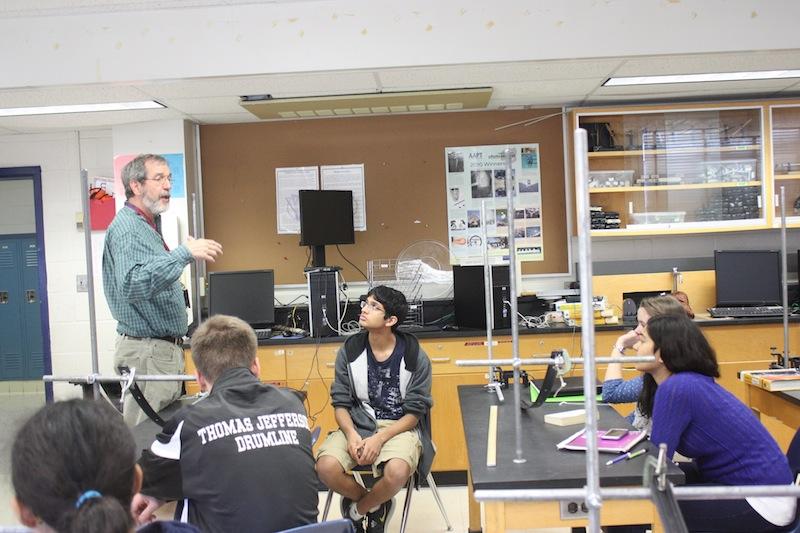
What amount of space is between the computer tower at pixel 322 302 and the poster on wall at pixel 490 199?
0.99 metres

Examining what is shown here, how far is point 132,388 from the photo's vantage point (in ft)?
6.53

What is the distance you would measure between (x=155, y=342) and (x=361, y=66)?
71.6 inches

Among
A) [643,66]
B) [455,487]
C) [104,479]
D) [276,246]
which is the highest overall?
[643,66]

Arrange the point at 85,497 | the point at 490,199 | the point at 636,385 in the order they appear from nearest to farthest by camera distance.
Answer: the point at 85,497 < the point at 636,385 < the point at 490,199

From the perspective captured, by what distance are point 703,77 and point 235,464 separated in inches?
143

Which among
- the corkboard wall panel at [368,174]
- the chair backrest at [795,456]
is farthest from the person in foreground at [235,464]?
the corkboard wall panel at [368,174]

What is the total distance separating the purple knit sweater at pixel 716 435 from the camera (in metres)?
2.00

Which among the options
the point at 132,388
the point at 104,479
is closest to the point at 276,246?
the point at 132,388

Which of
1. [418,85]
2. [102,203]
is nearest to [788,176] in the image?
[418,85]

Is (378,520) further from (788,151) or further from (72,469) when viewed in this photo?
(788,151)

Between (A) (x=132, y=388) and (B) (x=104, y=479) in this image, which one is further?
(A) (x=132, y=388)

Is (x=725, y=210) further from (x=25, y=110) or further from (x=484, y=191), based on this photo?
(x=25, y=110)

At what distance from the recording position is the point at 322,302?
4203 millimetres

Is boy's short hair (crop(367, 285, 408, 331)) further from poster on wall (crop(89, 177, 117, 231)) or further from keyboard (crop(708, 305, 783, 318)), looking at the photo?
poster on wall (crop(89, 177, 117, 231))
